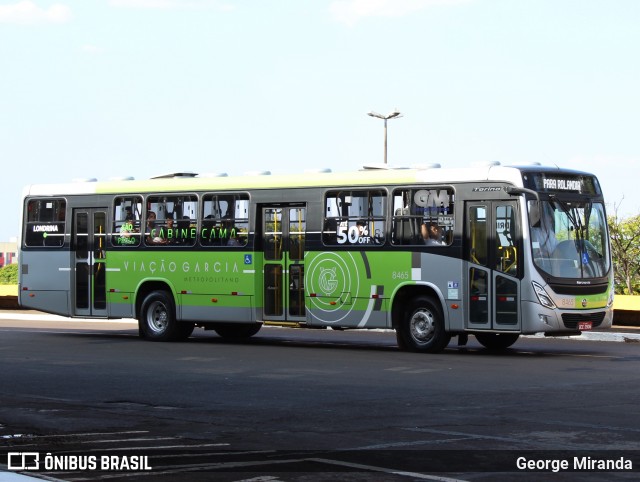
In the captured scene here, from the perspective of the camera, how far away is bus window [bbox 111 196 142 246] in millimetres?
27344

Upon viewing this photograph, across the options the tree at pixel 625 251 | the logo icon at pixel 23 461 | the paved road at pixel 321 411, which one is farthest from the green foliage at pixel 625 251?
the logo icon at pixel 23 461

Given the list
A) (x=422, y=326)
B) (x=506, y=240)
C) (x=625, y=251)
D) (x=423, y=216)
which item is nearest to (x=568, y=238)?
(x=506, y=240)

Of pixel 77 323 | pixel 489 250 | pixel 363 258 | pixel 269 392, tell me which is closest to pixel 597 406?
pixel 269 392

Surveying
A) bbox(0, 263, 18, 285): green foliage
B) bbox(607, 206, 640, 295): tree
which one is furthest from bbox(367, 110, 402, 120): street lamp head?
bbox(0, 263, 18, 285): green foliage

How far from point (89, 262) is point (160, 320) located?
218 cm

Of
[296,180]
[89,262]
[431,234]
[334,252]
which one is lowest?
[89,262]

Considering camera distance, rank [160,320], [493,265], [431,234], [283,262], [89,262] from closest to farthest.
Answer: [493,265] → [431,234] → [283,262] → [160,320] → [89,262]

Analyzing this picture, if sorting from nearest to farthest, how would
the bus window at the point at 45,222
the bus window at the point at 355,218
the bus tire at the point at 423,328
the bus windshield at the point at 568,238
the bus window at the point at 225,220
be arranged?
the bus windshield at the point at 568,238 < the bus tire at the point at 423,328 < the bus window at the point at 355,218 < the bus window at the point at 225,220 < the bus window at the point at 45,222

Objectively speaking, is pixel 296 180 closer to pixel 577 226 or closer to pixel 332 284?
pixel 332 284

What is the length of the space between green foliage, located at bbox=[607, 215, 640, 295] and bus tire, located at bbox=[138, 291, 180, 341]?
46.2 metres

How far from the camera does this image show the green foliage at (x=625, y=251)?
73.7 m

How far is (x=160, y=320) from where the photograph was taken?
27.2 meters

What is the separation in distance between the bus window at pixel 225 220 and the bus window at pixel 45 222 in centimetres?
407

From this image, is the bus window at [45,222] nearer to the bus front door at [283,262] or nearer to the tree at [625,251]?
the bus front door at [283,262]
